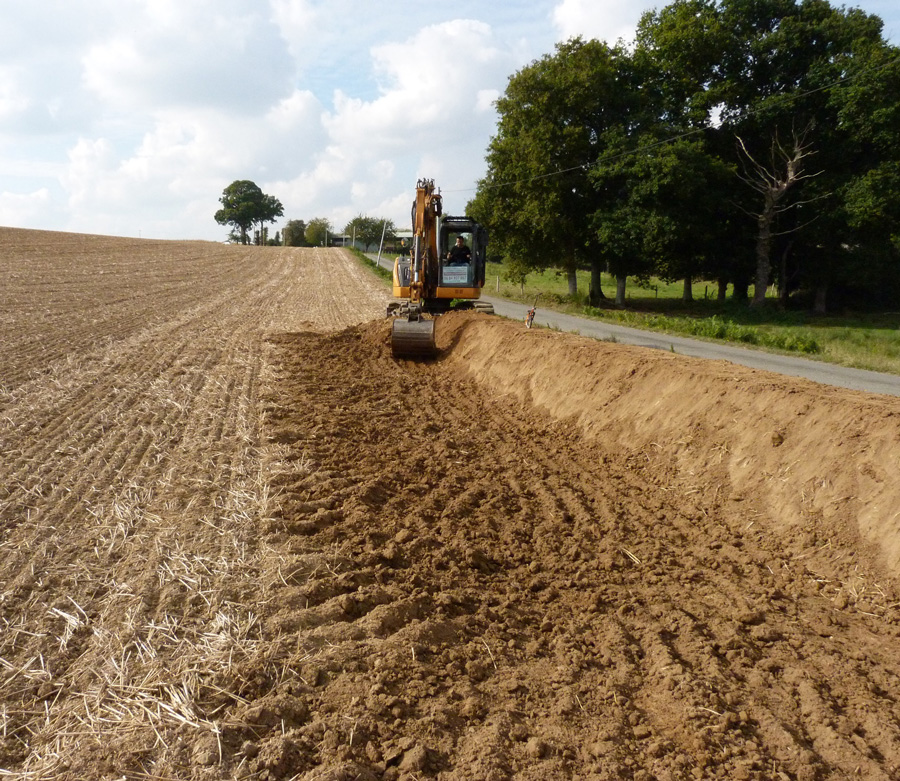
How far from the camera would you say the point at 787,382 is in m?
7.54

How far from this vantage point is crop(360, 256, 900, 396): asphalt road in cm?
1223

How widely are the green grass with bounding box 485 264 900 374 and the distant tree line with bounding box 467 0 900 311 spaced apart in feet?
5.39

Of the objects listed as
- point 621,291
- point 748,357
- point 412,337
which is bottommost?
point 748,357

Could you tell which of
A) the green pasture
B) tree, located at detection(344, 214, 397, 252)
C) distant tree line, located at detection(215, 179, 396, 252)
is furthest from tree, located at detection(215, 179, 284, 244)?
the green pasture

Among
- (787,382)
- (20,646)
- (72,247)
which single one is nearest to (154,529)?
(20,646)

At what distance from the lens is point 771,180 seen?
27.4m

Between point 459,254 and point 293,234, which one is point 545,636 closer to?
point 459,254

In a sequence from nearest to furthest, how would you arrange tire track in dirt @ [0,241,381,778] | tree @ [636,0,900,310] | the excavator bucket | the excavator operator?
tire track in dirt @ [0,241,381,778] → the excavator bucket → the excavator operator → tree @ [636,0,900,310]

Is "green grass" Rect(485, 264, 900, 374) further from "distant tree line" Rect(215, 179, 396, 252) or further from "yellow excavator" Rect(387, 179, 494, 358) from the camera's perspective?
"distant tree line" Rect(215, 179, 396, 252)

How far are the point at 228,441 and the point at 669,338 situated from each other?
14.5 meters

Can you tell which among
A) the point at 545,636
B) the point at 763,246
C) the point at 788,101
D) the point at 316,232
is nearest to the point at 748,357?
the point at 545,636

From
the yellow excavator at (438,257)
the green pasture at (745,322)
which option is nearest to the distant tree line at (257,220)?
the green pasture at (745,322)

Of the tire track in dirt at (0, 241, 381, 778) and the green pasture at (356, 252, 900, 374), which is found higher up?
the green pasture at (356, 252, 900, 374)

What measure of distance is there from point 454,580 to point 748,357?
40.7 ft
